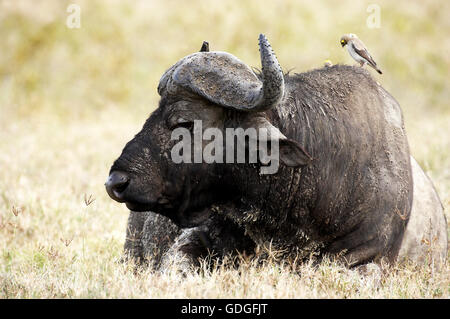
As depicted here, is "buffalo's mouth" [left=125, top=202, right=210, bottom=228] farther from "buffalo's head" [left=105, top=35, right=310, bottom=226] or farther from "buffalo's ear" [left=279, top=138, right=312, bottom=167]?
"buffalo's ear" [left=279, top=138, right=312, bottom=167]

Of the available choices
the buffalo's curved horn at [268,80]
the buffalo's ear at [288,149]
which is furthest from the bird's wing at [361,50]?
the buffalo's curved horn at [268,80]

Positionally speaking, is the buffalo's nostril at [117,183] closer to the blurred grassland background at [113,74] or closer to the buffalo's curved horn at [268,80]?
the buffalo's curved horn at [268,80]

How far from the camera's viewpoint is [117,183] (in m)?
5.29

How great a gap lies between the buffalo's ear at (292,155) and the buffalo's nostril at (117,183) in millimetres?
1184

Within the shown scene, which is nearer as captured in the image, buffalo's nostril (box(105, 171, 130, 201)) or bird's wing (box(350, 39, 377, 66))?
buffalo's nostril (box(105, 171, 130, 201))

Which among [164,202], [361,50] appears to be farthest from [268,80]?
[361,50]

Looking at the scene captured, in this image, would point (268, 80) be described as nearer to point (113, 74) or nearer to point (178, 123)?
point (178, 123)

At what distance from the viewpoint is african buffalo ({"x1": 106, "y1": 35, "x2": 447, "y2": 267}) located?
5.36 meters

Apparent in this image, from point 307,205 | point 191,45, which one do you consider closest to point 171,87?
point 307,205

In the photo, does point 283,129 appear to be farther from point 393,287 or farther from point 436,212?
point 436,212

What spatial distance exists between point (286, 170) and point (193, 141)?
78 centimetres

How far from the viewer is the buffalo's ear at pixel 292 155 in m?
5.20

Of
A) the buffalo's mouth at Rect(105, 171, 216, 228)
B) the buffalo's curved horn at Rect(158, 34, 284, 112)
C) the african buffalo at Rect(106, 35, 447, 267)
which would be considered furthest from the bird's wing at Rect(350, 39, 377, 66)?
the buffalo's mouth at Rect(105, 171, 216, 228)

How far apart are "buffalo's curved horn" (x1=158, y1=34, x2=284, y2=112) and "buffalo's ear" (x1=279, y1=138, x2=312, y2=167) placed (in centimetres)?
32
